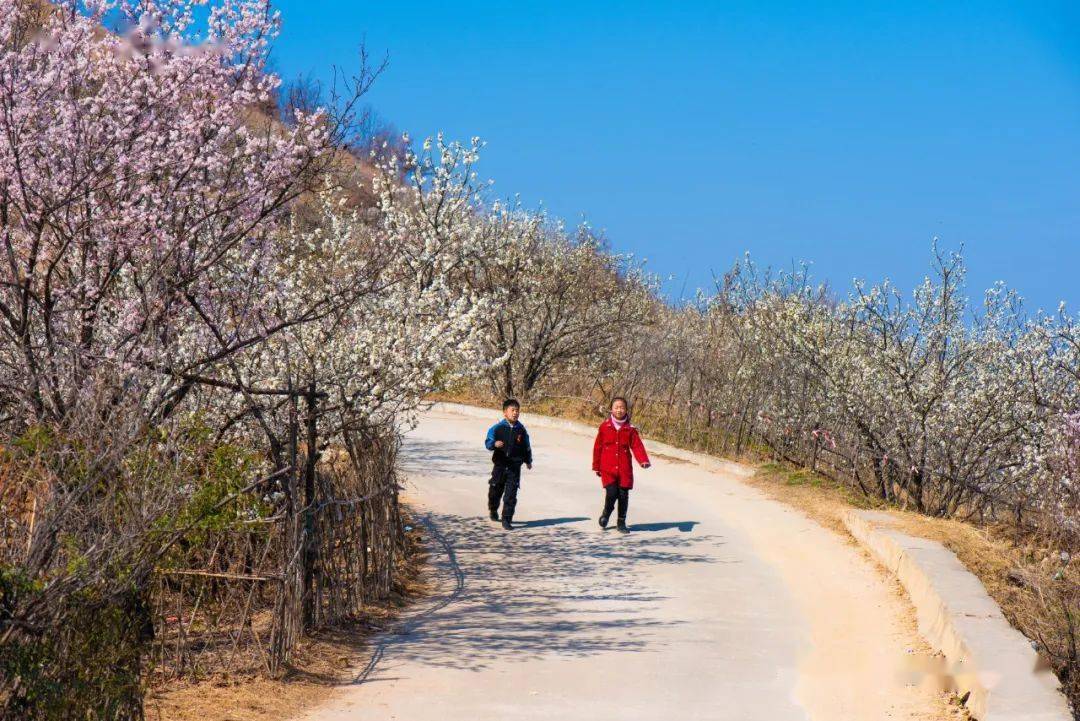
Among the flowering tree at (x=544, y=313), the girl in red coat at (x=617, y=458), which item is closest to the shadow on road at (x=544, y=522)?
the girl in red coat at (x=617, y=458)

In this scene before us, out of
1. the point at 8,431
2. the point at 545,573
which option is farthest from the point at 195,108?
the point at 545,573

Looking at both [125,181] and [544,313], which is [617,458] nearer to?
[125,181]

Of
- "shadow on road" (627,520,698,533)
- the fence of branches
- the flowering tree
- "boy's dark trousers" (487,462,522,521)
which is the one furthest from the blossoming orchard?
the flowering tree

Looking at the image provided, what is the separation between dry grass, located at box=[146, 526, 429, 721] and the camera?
8406mm

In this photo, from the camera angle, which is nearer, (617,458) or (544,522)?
(617,458)

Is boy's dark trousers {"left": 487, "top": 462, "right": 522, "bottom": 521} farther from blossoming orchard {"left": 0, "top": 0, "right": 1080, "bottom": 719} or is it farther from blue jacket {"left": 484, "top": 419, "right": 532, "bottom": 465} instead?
blossoming orchard {"left": 0, "top": 0, "right": 1080, "bottom": 719}

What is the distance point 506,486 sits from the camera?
1608 cm

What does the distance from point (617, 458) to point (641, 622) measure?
4371 millimetres

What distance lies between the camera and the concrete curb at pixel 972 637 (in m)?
8.15

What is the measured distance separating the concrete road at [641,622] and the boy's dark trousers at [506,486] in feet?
0.94

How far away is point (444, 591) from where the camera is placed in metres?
12.9

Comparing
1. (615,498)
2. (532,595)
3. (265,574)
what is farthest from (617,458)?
(265,574)

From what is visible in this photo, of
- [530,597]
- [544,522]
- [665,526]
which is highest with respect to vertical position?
[665,526]

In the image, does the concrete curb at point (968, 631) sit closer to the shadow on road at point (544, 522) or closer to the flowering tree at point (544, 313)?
the shadow on road at point (544, 522)
